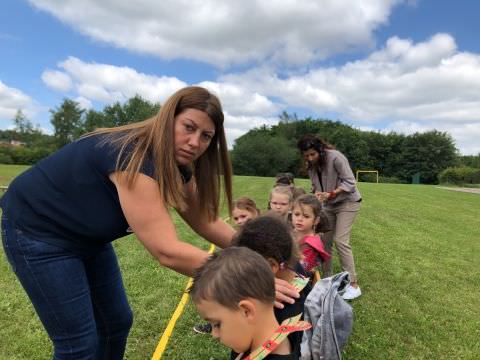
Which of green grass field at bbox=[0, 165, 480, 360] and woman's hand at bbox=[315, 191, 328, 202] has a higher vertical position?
woman's hand at bbox=[315, 191, 328, 202]

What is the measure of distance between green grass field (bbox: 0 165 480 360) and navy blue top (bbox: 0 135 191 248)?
227 cm

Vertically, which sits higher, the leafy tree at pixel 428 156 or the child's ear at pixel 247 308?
the leafy tree at pixel 428 156

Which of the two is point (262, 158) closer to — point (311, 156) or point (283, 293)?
point (311, 156)

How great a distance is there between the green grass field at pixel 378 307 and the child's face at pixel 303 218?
1.20m

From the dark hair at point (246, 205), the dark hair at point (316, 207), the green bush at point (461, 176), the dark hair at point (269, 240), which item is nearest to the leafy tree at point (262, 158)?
the green bush at point (461, 176)

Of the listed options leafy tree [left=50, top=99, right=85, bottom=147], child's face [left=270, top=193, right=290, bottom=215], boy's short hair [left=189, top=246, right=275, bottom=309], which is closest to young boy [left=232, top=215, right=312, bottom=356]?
boy's short hair [left=189, top=246, right=275, bottom=309]

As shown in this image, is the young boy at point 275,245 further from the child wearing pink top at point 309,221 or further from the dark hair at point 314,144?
the dark hair at point 314,144

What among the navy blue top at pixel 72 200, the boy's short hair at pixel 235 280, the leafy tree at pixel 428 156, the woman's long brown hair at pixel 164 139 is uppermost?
the leafy tree at pixel 428 156

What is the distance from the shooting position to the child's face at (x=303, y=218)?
15.0 feet

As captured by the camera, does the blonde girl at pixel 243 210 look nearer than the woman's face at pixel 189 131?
No

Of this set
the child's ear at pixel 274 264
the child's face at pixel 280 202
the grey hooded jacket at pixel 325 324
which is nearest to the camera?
the grey hooded jacket at pixel 325 324

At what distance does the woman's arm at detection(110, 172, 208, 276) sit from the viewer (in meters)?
1.81

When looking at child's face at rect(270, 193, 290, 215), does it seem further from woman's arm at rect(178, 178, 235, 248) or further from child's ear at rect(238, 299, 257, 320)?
child's ear at rect(238, 299, 257, 320)

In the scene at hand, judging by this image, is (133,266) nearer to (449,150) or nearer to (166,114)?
(166,114)
